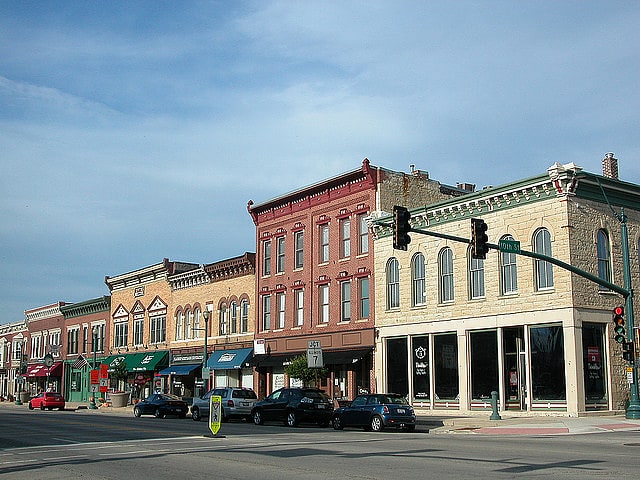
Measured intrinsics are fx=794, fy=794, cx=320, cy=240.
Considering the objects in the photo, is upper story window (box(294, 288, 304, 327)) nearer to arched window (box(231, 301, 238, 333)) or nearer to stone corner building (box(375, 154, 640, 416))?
arched window (box(231, 301, 238, 333))

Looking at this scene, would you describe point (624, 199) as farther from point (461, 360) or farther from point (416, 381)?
point (416, 381)

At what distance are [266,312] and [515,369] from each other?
19.3 meters

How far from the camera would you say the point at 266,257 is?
50031mm

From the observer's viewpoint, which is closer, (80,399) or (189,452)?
(189,452)

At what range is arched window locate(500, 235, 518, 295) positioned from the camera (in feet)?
113

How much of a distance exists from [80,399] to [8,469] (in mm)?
59312

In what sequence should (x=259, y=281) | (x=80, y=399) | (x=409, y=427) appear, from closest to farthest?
1. (x=409, y=427)
2. (x=259, y=281)
3. (x=80, y=399)

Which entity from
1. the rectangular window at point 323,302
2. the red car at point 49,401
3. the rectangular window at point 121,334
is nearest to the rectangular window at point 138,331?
the rectangular window at point 121,334

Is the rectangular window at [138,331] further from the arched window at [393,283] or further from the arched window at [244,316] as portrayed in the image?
the arched window at [393,283]

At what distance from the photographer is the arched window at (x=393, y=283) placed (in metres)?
40.4

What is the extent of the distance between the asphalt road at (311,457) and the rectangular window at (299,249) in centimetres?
2242

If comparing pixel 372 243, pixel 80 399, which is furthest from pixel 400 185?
pixel 80 399

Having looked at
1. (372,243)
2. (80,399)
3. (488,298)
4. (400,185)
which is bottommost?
(80,399)

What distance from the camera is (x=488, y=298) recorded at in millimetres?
35219
